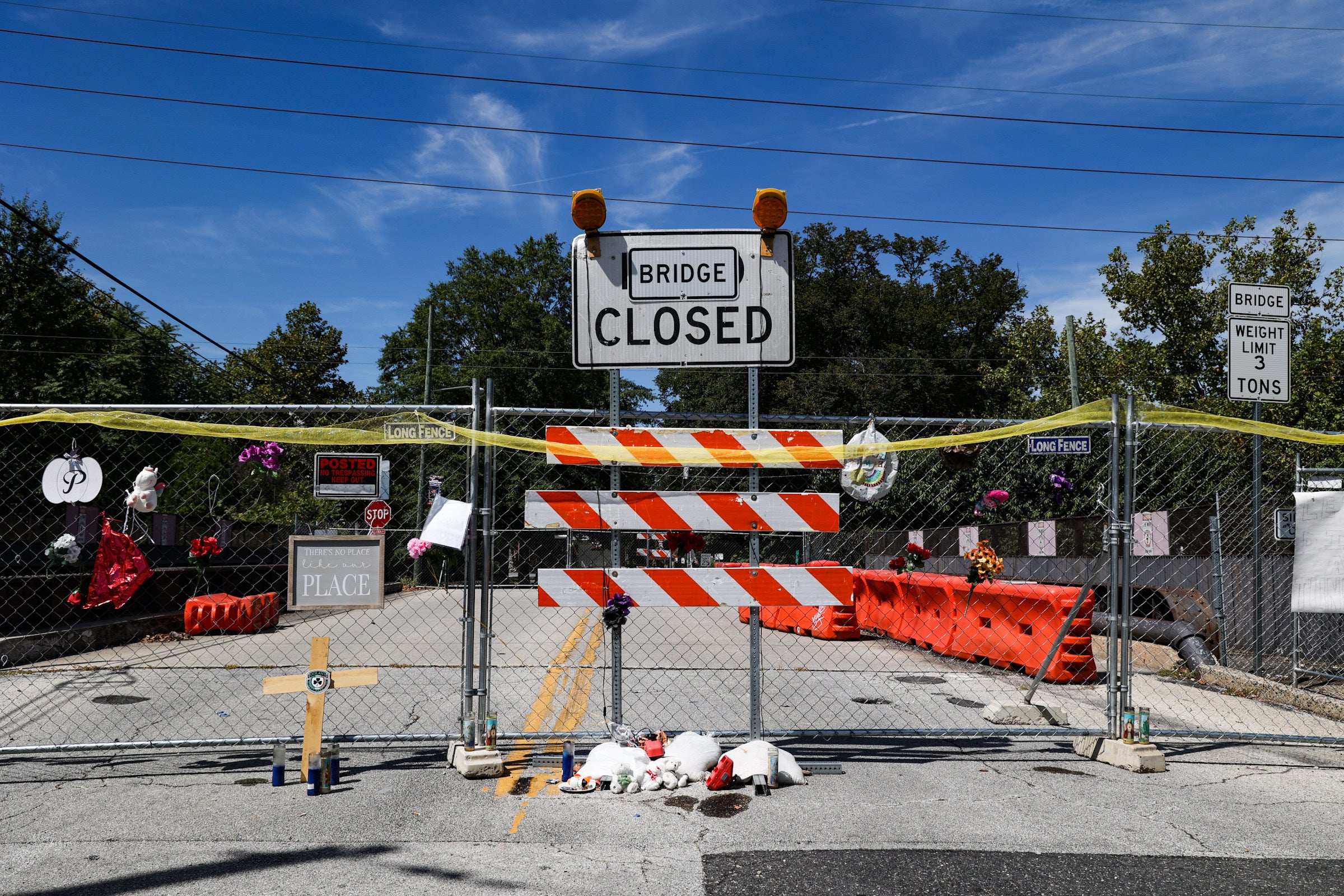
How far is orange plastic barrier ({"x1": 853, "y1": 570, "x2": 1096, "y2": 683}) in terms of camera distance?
10.3 m

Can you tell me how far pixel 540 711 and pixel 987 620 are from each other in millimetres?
6508

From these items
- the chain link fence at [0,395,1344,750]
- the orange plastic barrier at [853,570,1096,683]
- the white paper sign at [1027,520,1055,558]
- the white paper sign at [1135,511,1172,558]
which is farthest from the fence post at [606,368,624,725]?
the white paper sign at [1027,520,1055,558]

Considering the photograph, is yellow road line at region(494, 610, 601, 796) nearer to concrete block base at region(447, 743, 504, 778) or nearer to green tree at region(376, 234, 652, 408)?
concrete block base at region(447, 743, 504, 778)

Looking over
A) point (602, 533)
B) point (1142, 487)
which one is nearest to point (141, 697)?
point (602, 533)

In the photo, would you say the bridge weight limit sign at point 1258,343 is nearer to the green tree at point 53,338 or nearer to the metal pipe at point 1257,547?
the metal pipe at point 1257,547

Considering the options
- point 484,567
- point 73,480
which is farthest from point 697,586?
point 73,480

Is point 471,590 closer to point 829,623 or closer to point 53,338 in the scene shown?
point 829,623

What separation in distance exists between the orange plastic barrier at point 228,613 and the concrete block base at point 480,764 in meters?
11.7

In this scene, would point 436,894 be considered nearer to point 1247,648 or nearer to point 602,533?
point 602,533

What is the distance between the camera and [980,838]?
4660 millimetres

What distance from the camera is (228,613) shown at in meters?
16.1

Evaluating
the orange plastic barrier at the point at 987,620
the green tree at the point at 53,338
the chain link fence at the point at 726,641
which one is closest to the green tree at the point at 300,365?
the green tree at the point at 53,338

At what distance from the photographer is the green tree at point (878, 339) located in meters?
47.5

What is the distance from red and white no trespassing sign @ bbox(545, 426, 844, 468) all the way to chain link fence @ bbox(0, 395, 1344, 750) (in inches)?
8.7
